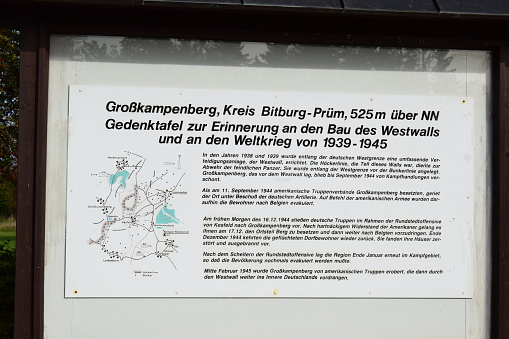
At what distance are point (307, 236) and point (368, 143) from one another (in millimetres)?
834

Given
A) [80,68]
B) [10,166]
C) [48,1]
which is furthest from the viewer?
[10,166]

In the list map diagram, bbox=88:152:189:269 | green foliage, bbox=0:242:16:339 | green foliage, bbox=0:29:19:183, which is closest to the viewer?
map diagram, bbox=88:152:189:269

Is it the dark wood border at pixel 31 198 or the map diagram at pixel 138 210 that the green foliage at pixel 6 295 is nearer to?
the dark wood border at pixel 31 198

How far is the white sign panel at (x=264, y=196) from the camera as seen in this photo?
13.9 feet

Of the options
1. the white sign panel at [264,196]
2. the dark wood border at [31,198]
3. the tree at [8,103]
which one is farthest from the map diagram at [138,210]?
the tree at [8,103]

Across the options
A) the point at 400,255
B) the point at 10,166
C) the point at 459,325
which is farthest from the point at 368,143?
the point at 10,166

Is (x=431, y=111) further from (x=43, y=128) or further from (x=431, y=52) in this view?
(x=43, y=128)

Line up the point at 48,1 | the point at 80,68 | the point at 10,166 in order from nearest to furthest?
the point at 48,1
the point at 80,68
the point at 10,166

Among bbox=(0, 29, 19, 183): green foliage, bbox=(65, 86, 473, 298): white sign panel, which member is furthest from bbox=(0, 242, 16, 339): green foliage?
bbox=(0, 29, 19, 183): green foliage

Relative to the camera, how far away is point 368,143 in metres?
4.42

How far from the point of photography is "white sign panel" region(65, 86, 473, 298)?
424 cm

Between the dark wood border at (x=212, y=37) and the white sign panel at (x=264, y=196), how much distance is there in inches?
8.9

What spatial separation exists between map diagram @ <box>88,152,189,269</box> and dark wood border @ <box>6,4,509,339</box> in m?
0.44

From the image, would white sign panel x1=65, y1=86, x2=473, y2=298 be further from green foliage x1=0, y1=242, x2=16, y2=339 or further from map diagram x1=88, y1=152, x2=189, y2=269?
green foliage x1=0, y1=242, x2=16, y2=339
